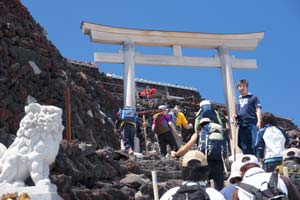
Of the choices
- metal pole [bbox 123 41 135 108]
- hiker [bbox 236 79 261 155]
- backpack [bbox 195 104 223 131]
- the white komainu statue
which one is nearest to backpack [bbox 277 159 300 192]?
backpack [bbox 195 104 223 131]

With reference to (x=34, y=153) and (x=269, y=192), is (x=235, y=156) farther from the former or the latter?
(x=269, y=192)

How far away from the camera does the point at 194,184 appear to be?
3844 millimetres

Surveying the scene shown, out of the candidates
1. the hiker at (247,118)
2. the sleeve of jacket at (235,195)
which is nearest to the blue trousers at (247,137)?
the hiker at (247,118)

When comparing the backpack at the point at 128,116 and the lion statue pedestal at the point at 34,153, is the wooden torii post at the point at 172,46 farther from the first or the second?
the lion statue pedestal at the point at 34,153

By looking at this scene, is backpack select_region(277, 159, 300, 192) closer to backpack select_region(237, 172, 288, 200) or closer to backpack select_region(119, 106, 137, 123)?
backpack select_region(237, 172, 288, 200)

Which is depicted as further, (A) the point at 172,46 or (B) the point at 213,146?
(A) the point at 172,46

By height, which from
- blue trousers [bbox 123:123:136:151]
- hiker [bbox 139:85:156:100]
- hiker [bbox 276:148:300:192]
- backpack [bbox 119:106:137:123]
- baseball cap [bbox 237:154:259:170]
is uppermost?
hiker [bbox 139:85:156:100]

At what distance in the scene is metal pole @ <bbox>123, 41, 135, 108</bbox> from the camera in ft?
50.4

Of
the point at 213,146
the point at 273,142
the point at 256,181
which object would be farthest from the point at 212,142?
the point at 256,181

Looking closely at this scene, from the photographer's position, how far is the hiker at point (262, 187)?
12.8 feet

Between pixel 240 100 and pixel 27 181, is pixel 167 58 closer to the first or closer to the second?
pixel 240 100

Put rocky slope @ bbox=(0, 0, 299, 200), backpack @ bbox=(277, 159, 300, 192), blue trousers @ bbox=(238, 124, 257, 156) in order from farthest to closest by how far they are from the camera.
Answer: blue trousers @ bbox=(238, 124, 257, 156), rocky slope @ bbox=(0, 0, 299, 200), backpack @ bbox=(277, 159, 300, 192)

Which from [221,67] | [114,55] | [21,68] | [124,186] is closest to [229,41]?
[221,67]

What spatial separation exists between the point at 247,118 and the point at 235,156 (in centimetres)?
67
